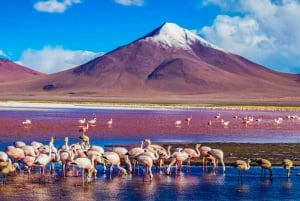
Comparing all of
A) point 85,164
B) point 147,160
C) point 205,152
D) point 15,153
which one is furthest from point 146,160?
point 15,153

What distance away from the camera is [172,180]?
1775 cm

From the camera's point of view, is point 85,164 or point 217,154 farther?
point 217,154

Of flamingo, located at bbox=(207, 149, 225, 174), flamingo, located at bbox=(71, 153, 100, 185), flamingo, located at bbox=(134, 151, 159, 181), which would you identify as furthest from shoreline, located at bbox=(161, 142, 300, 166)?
flamingo, located at bbox=(71, 153, 100, 185)

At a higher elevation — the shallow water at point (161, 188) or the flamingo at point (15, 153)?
the flamingo at point (15, 153)

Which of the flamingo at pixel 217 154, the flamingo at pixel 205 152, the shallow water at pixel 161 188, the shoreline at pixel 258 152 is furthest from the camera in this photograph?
the shoreline at pixel 258 152

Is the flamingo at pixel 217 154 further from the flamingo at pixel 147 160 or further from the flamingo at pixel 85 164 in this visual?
the flamingo at pixel 85 164

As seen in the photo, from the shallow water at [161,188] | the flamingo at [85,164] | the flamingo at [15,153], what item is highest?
the flamingo at [15,153]

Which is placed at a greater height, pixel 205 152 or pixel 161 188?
pixel 205 152

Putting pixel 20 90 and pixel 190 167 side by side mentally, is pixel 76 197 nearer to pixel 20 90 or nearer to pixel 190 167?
pixel 190 167

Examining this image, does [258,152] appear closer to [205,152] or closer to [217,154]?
[205,152]

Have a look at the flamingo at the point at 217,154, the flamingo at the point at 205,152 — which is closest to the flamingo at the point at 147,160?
the flamingo at the point at 217,154

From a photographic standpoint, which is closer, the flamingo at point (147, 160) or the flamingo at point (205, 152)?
the flamingo at point (147, 160)

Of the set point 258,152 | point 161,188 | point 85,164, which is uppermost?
point 258,152

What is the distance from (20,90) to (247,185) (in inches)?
7326
